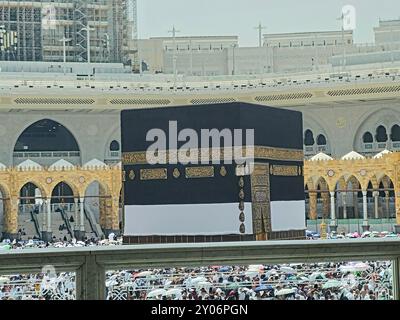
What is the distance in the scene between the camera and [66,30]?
31.4m

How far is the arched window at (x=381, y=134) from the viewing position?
88.9 feet

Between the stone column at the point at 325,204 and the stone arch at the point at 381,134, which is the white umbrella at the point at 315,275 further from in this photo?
the stone arch at the point at 381,134

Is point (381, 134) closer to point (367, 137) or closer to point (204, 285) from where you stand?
point (367, 137)

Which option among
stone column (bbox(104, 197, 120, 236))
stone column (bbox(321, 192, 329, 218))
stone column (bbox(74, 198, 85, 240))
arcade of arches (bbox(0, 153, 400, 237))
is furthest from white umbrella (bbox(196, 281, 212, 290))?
stone column (bbox(321, 192, 329, 218))

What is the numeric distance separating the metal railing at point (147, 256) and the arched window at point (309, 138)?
87.8 ft

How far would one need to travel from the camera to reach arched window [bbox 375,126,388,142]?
27.1 m

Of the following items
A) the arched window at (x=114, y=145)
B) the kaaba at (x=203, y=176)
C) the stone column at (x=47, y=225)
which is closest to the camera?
the kaaba at (x=203, y=176)

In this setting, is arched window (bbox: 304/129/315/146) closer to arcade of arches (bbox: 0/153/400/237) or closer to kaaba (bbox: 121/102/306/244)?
arcade of arches (bbox: 0/153/400/237)

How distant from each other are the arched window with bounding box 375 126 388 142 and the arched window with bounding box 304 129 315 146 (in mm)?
2165

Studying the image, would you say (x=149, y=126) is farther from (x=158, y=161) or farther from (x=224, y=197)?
(x=224, y=197)

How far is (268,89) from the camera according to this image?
2769cm

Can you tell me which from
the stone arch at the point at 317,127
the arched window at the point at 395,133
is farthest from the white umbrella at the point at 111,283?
the stone arch at the point at 317,127

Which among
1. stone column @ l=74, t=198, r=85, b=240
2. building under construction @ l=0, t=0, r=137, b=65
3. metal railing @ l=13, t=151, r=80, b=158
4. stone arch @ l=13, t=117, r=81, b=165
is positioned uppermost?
building under construction @ l=0, t=0, r=137, b=65
